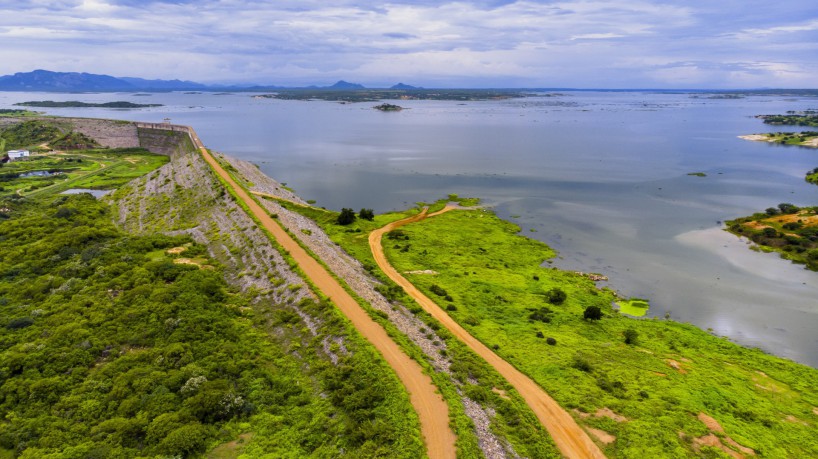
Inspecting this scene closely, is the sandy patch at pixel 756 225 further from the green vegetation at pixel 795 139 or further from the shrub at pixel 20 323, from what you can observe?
the green vegetation at pixel 795 139

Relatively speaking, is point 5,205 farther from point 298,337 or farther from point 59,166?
point 298,337

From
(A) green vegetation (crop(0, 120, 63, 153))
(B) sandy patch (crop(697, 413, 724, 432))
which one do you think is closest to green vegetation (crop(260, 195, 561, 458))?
(B) sandy patch (crop(697, 413, 724, 432))

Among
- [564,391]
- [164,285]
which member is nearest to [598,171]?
[564,391]

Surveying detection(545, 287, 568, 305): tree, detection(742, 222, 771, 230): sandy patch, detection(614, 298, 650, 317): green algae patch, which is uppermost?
A: detection(742, 222, 771, 230): sandy patch

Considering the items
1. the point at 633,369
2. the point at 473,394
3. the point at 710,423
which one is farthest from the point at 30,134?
the point at 710,423

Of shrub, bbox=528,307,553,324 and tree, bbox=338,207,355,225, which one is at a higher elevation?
tree, bbox=338,207,355,225

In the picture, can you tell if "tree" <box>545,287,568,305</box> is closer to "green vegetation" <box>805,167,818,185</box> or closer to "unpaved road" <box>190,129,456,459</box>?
"unpaved road" <box>190,129,456,459</box>
